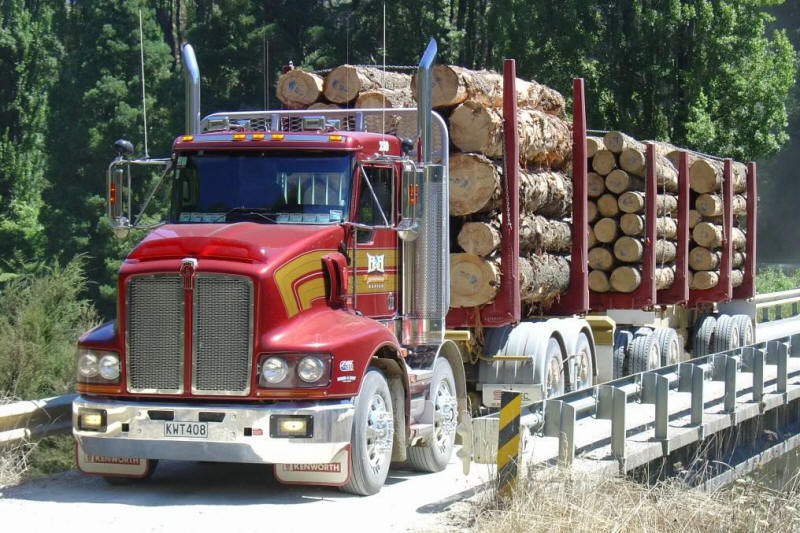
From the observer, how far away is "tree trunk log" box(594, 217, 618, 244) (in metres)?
17.1

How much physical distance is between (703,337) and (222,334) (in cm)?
1339

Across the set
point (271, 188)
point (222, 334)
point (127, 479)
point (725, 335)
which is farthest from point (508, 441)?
point (725, 335)

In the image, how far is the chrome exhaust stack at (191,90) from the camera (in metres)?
12.1

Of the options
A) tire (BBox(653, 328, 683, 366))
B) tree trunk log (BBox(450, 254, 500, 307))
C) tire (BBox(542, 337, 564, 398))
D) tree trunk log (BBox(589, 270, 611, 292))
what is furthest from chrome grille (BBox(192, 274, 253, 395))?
tire (BBox(653, 328, 683, 366))

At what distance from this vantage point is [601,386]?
10281 millimetres

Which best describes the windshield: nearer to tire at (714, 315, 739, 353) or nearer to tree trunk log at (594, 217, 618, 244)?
tree trunk log at (594, 217, 618, 244)

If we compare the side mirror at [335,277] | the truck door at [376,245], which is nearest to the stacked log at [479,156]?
the truck door at [376,245]

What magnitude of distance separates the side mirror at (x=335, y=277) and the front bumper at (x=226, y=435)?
39.8 inches

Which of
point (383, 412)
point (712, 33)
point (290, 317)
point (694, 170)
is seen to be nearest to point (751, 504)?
point (383, 412)

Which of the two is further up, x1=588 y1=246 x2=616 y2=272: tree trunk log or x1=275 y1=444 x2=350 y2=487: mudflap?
x1=588 y1=246 x2=616 y2=272: tree trunk log

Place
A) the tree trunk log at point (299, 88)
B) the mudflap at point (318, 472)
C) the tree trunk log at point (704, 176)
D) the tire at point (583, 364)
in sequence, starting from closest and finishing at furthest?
the mudflap at point (318, 472), the tree trunk log at point (299, 88), the tire at point (583, 364), the tree trunk log at point (704, 176)

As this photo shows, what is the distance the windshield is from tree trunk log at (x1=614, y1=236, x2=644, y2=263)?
7.68 m

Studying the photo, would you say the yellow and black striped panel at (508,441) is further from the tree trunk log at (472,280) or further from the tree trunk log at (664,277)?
the tree trunk log at (664,277)

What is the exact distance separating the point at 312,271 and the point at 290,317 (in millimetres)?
510
